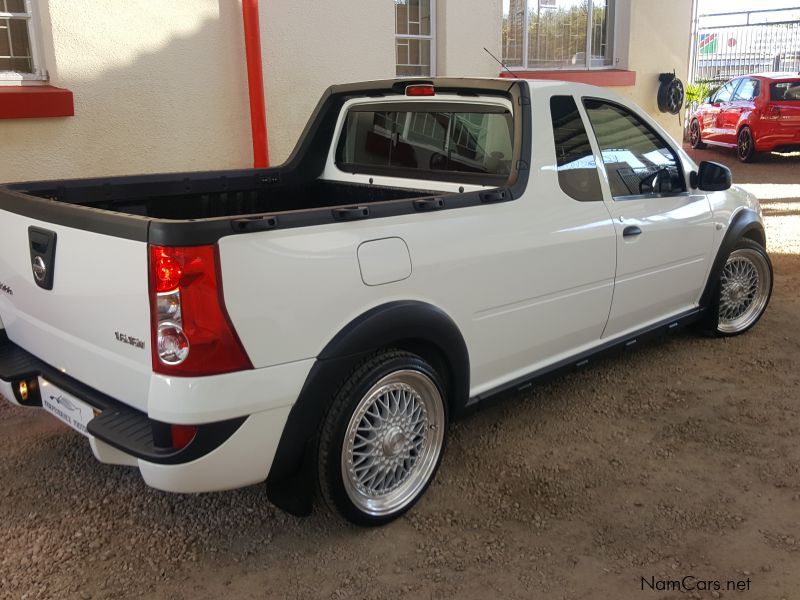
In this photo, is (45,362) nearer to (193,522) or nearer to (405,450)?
(193,522)

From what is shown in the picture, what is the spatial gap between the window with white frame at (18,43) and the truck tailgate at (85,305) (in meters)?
2.86

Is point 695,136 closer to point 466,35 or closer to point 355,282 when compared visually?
point 466,35

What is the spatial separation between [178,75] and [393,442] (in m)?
4.11

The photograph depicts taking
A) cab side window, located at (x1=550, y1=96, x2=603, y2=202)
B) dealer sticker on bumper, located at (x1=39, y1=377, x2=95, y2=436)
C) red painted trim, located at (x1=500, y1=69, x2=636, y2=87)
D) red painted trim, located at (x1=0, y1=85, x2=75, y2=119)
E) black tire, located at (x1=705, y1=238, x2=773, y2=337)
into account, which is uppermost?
red painted trim, located at (x1=500, y1=69, x2=636, y2=87)

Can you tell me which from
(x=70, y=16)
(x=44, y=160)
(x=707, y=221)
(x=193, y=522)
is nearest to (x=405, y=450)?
(x=193, y=522)

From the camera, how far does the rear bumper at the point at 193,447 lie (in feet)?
7.88

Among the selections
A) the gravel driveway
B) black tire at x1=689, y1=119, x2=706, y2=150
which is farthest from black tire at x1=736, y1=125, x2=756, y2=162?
the gravel driveway

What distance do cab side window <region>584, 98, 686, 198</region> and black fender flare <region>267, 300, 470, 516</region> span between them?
1.43 metres

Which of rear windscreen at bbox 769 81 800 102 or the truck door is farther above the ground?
rear windscreen at bbox 769 81 800 102

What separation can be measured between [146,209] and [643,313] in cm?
267

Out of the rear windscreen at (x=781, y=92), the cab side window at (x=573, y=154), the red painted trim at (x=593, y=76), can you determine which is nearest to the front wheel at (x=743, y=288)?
the cab side window at (x=573, y=154)

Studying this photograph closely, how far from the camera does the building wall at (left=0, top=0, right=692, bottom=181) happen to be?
534cm

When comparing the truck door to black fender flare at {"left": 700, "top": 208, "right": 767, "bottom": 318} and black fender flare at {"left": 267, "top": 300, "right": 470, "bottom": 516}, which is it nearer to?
black fender flare at {"left": 700, "top": 208, "right": 767, "bottom": 318}

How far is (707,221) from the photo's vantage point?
14.7ft
